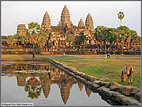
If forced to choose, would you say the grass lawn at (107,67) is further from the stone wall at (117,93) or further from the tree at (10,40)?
the tree at (10,40)

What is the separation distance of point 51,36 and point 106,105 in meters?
153

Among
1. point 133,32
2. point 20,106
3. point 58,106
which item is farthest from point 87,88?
point 133,32

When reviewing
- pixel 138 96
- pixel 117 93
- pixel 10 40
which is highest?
pixel 10 40

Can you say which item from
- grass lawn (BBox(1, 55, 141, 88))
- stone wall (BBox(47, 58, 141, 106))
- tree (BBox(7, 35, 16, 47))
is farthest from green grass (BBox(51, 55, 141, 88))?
tree (BBox(7, 35, 16, 47))

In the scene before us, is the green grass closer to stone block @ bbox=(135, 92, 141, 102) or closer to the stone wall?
the stone wall

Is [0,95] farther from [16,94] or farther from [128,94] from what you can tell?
[128,94]

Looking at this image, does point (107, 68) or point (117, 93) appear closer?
point (117, 93)

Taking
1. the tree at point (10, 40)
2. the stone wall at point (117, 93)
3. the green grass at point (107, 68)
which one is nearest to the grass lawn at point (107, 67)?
the green grass at point (107, 68)

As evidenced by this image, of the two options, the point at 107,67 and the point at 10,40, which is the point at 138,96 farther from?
the point at 10,40

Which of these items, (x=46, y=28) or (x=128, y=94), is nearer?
(x=128, y=94)

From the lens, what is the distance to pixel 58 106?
11.7 metres

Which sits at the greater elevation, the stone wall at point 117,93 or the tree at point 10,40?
the tree at point 10,40

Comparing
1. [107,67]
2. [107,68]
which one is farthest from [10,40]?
[107,68]

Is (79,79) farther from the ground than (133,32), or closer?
closer
